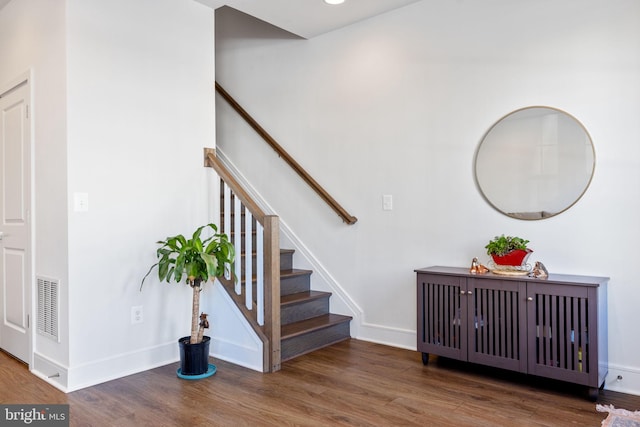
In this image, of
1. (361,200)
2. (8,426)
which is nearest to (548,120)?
(361,200)

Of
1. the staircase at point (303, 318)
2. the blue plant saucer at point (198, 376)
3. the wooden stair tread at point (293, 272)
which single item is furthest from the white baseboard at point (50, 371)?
the wooden stair tread at point (293, 272)

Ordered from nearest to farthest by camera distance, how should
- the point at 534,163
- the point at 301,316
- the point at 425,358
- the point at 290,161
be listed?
the point at 534,163
the point at 425,358
the point at 301,316
the point at 290,161

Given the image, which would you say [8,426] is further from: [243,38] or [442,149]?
[243,38]

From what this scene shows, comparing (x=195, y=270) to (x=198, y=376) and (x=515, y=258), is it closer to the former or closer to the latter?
(x=198, y=376)

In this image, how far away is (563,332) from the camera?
2.55 meters

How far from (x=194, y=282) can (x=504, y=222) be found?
2.07 meters

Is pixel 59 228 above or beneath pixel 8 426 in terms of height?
above

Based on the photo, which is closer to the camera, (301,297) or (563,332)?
(563,332)

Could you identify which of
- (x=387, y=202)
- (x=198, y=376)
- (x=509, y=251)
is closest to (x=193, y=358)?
(x=198, y=376)

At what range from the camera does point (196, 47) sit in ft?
11.2

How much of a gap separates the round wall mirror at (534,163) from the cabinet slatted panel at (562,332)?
60 cm

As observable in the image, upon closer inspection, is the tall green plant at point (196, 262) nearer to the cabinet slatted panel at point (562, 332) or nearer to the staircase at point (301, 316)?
the staircase at point (301, 316)

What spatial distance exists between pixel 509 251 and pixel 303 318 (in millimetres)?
1692

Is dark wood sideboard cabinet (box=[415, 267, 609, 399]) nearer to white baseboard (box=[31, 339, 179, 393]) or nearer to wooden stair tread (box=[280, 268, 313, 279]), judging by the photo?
wooden stair tread (box=[280, 268, 313, 279])
